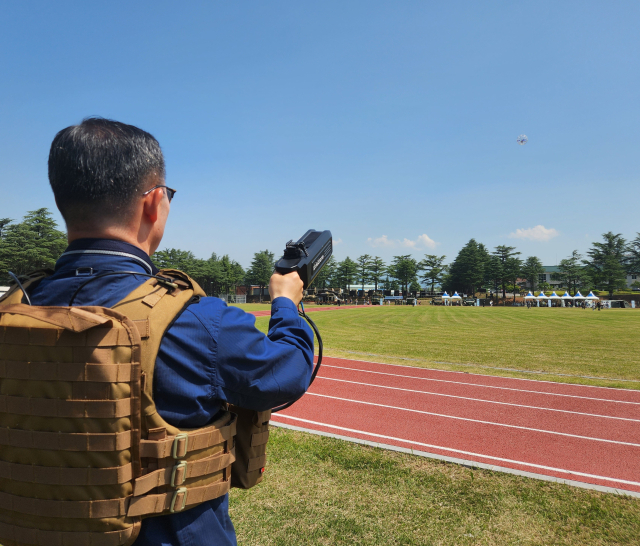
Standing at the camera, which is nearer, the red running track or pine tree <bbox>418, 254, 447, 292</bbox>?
the red running track

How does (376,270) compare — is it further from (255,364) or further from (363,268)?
(255,364)

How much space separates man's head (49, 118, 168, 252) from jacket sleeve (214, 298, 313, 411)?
476 millimetres

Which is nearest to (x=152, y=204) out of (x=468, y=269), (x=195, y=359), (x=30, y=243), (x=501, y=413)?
(x=195, y=359)

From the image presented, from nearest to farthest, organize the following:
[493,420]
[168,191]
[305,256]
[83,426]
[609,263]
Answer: [83,426] → [168,191] → [305,256] → [493,420] → [609,263]

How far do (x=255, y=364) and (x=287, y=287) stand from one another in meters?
0.44

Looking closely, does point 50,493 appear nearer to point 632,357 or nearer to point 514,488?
point 514,488

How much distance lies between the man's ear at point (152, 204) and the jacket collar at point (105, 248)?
14cm

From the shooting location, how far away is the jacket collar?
4.30 feet

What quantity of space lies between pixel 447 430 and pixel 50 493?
6.14 metres

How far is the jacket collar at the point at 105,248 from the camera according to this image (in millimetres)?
1311

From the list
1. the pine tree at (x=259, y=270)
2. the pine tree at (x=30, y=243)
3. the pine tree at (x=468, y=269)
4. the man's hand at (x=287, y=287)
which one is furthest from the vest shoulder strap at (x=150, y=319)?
the pine tree at (x=468, y=269)

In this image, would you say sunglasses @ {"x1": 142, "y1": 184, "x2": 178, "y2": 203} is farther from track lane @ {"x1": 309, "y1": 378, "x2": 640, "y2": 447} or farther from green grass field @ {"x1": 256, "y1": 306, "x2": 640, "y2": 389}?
green grass field @ {"x1": 256, "y1": 306, "x2": 640, "y2": 389}

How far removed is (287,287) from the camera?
64.0 inches

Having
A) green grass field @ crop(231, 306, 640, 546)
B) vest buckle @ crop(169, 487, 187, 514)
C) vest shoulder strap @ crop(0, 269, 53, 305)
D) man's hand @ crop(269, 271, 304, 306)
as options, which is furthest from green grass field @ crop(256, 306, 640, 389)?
vest shoulder strap @ crop(0, 269, 53, 305)
